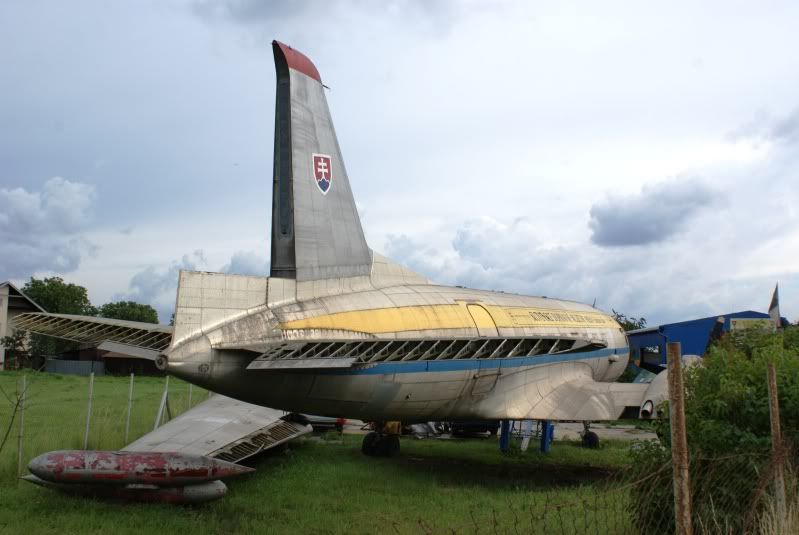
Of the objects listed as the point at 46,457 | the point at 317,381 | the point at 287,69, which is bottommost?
the point at 46,457

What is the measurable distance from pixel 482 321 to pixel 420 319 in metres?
A: 1.95

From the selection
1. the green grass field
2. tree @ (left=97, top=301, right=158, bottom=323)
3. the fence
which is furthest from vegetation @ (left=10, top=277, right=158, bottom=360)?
the green grass field

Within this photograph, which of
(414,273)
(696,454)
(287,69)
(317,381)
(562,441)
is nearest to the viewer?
(696,454)

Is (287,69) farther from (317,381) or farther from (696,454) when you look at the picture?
(696,454)

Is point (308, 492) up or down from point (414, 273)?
down

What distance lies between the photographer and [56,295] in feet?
258

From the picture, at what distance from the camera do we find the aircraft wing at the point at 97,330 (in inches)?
450

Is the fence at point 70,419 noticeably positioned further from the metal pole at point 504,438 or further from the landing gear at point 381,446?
the metal pole at point 504,438

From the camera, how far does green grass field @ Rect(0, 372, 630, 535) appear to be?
31.6 ft

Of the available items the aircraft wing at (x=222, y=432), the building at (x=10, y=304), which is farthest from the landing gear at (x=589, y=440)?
the building at (x=10, y=304)

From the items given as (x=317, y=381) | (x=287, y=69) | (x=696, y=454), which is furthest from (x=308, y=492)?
(x=287, y=69)

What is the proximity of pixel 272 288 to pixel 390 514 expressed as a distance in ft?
14.5

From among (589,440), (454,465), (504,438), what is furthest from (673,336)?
(454,465)

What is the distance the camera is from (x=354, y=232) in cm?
1430
